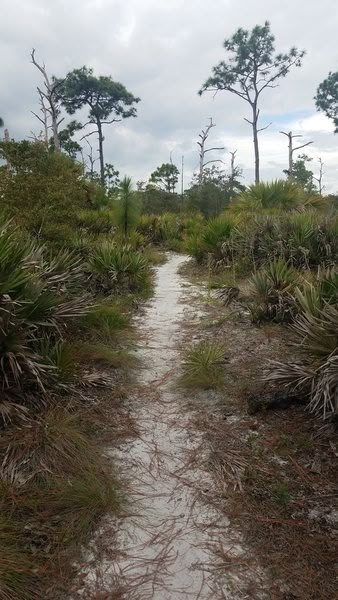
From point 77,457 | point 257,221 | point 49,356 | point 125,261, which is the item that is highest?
point 257,221

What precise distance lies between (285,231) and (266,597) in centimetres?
840

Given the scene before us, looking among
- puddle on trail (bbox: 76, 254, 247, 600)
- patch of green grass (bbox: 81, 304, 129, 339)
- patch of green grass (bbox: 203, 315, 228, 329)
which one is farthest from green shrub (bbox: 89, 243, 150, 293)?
puddle on trail (bbox: 76, 254, 247, 600)

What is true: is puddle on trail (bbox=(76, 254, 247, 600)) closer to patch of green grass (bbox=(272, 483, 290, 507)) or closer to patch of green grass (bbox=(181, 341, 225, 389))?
patch of green grass (bbox=(181, 341, 225, 389))

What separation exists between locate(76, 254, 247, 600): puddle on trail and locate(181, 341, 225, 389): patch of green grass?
0.79 ft

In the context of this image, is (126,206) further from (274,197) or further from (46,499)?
(46,499)

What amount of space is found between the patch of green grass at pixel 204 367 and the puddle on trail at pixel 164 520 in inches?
9.4

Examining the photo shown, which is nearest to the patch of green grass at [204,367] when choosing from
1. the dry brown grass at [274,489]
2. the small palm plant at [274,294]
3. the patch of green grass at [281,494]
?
the dry brown grass at [274,489]

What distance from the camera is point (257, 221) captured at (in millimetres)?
10578

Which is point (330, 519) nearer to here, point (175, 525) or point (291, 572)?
point (291, 572)

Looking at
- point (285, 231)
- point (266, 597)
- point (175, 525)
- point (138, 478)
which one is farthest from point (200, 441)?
point (285, 231)

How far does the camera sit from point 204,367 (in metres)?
4.85

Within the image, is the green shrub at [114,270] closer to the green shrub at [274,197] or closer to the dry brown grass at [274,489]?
the dry brown grass at [274,489]

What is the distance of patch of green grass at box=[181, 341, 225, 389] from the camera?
4.67m

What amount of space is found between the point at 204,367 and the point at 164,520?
7.16 ft
